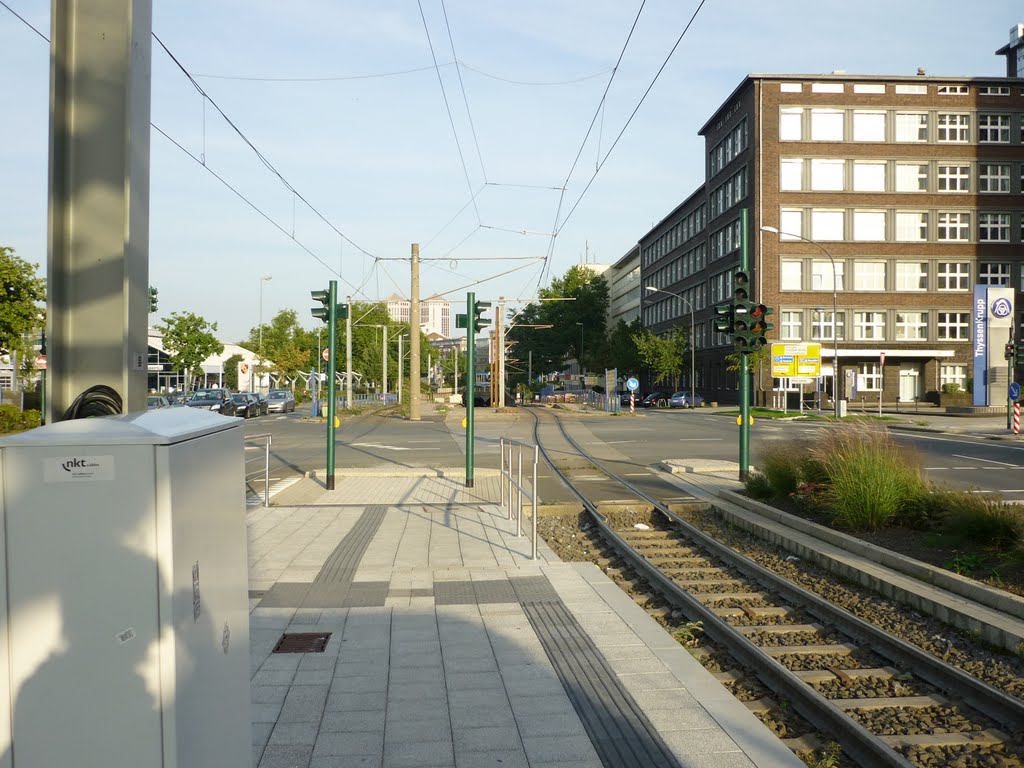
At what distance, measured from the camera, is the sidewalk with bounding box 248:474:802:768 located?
4.28 meters

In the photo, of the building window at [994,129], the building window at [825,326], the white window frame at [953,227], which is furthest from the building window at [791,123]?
the building window at [994,129]

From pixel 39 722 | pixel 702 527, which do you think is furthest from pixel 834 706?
pixel 702 527

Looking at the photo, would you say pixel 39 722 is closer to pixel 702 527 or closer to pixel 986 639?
pixel 986 639

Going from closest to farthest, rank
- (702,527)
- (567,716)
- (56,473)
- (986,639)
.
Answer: (56,473), (567,716), (986,639), (702,527)

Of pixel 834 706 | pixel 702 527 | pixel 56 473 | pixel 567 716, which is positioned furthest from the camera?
pixel 702 527

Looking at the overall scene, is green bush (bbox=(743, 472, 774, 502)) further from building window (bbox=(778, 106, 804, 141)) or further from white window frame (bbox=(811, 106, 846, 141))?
white window frame (bbox=(811, 106, 846, 141))

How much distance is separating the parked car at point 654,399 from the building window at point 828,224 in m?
17.4

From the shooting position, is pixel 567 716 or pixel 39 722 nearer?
pixel 39 722

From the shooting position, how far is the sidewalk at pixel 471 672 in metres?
4.28

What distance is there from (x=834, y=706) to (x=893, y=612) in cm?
280

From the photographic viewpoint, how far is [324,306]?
16062 mm

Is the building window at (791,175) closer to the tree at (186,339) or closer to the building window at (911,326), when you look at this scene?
the building window at (911,326)

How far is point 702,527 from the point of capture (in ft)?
41.4

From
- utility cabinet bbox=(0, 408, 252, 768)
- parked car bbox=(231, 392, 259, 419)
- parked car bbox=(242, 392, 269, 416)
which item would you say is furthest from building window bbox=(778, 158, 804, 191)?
utility cabinet bbox=(0, 408, 252, 768)
